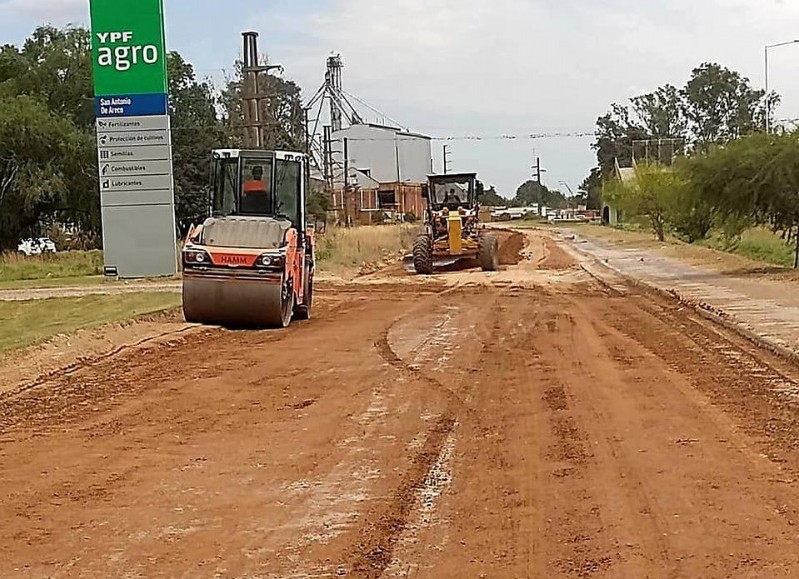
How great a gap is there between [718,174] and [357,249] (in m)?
18.0

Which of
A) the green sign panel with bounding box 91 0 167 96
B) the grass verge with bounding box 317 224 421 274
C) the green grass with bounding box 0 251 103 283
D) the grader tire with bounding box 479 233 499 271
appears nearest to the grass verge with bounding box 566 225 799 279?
the grader tire with bounding box 479 233 499 271

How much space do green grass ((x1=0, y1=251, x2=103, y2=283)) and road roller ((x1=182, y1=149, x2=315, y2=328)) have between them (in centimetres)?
1866

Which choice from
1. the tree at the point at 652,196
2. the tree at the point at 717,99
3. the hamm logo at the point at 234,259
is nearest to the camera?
the hamm logo at the point at 234,259

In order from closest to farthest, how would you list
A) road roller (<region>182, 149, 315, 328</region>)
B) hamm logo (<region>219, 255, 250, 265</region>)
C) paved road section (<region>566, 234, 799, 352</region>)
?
paved road section (<region>566, 234, 799, 352</region>), hamm logo (<region>219, 255, 250, 265</region>), road roller (<region>182, 149, 315, 328</region>)

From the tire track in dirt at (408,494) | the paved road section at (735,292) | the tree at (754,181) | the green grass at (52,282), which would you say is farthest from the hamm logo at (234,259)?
the green grass at (52,282)

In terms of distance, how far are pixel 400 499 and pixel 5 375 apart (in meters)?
7.49

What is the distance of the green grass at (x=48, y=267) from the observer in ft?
127

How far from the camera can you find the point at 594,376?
1330 cm

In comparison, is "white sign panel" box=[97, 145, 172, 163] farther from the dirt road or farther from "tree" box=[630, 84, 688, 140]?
"tree" box=[630, 84, 688, 140]

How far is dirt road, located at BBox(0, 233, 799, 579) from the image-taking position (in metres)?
6.63

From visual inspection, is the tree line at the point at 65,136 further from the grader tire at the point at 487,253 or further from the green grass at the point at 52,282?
the grader tire at the point at 487,253

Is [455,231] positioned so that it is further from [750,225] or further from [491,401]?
[491,401]

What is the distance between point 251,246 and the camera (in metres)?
18.8

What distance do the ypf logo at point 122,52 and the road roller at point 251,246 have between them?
47.0 feet
